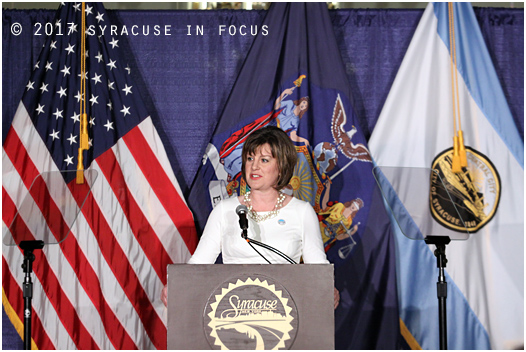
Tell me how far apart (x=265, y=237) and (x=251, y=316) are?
73 centimetres

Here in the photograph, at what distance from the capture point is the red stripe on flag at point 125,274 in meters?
3.30

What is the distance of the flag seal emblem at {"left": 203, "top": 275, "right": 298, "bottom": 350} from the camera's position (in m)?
1.89

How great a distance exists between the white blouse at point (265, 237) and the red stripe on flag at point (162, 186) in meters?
0.71

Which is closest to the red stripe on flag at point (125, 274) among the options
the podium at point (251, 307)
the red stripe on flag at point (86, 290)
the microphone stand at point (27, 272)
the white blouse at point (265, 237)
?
the red stripe on flag at point (86, 290)

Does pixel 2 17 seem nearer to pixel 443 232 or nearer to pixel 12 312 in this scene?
pixel 12 312

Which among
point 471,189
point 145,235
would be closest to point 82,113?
point 145,235

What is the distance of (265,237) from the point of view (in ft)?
8.54

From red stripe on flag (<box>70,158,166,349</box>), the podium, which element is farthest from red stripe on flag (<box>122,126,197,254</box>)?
the podium

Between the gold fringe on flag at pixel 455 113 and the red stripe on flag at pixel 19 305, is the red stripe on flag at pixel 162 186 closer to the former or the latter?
the red stripe on flag at pixel 19 305

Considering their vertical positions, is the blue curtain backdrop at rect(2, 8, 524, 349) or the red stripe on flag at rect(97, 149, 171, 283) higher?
the blue curtain backdrop at rect(2, 8, 524, 349)

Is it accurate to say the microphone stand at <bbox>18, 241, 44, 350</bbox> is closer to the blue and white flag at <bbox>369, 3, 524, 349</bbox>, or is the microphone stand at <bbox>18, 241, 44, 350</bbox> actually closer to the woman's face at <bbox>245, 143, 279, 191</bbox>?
the woman's face at <bbox>245, 143, 279, 191</bbox>

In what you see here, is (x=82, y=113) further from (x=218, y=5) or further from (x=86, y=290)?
(x=218, y=5)

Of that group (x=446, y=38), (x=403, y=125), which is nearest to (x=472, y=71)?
(x=446, y=38)

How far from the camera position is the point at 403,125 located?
3.44 metres
